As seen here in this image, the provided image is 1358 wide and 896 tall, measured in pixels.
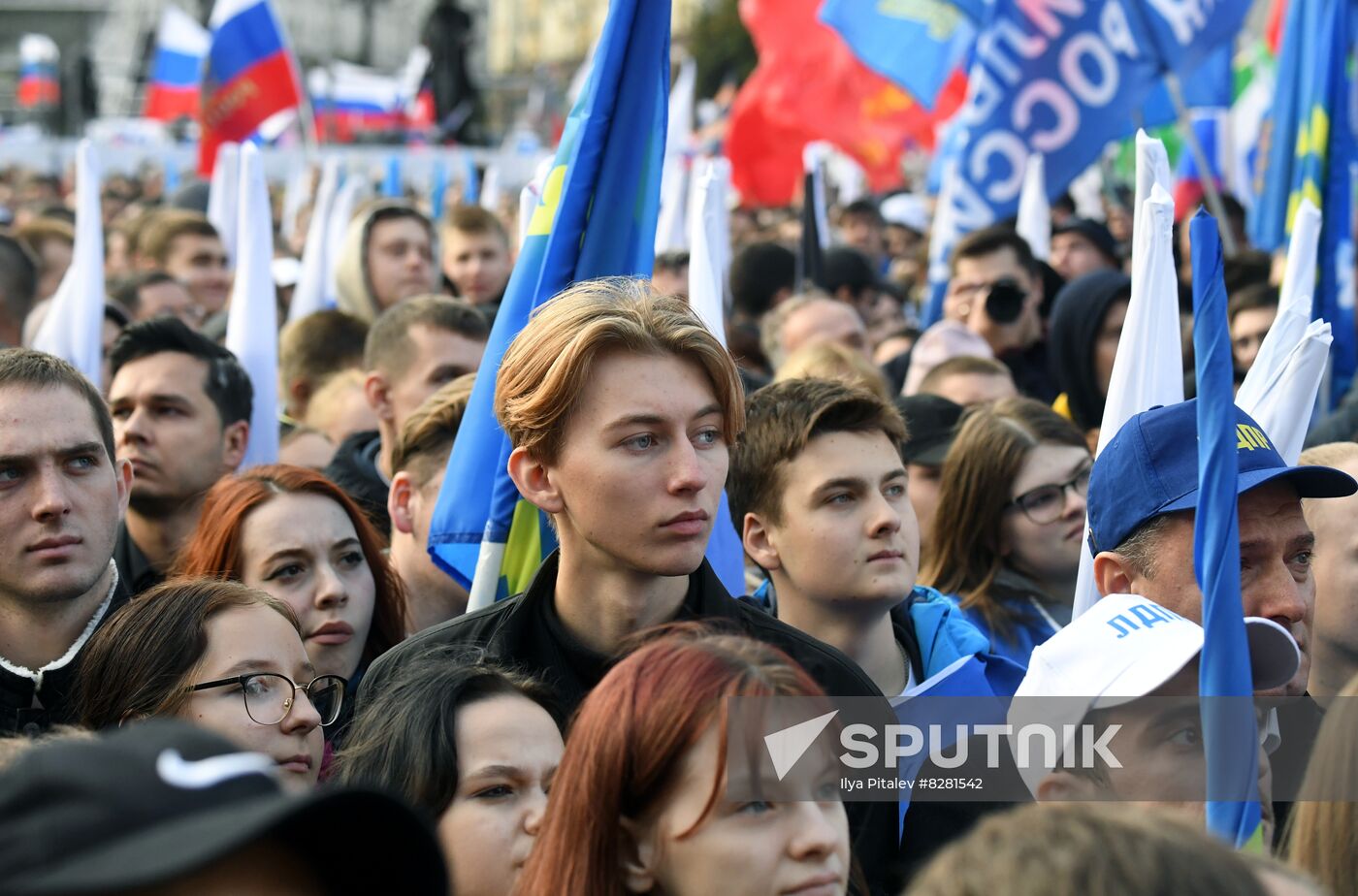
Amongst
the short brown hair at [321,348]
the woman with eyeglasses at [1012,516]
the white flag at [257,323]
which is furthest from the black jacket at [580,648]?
the short brown hair at [321,348]

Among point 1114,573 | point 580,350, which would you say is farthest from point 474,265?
point 1114,573

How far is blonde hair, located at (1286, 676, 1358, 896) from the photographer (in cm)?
224

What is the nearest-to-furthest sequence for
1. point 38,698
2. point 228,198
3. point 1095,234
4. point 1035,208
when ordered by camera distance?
point 38,698 → point 1035,208 → point 228,198 → point 1095,234

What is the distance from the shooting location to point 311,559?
4266 mm

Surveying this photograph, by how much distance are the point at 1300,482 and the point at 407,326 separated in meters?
3.47

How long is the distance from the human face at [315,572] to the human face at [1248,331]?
3543mm

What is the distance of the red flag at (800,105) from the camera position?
559 inches

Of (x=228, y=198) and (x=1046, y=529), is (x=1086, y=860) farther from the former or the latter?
(x=228, y=198)

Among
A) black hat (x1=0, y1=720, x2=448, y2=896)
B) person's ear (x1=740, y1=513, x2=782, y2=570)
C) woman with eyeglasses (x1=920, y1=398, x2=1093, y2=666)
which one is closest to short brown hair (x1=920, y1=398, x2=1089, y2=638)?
woman with eyeglasses (x1=920, y1=398, x2=1093, y2=666)

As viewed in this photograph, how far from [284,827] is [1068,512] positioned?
137 inches

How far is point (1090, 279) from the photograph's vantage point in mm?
6945

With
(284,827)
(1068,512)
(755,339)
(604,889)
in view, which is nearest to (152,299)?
(755,339)

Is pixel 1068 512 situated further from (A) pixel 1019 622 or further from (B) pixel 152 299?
(B) pixel 152 299

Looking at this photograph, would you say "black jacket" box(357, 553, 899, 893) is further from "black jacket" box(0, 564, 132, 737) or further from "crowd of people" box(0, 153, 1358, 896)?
"black jacket" box(0, 564, 132, 737)
